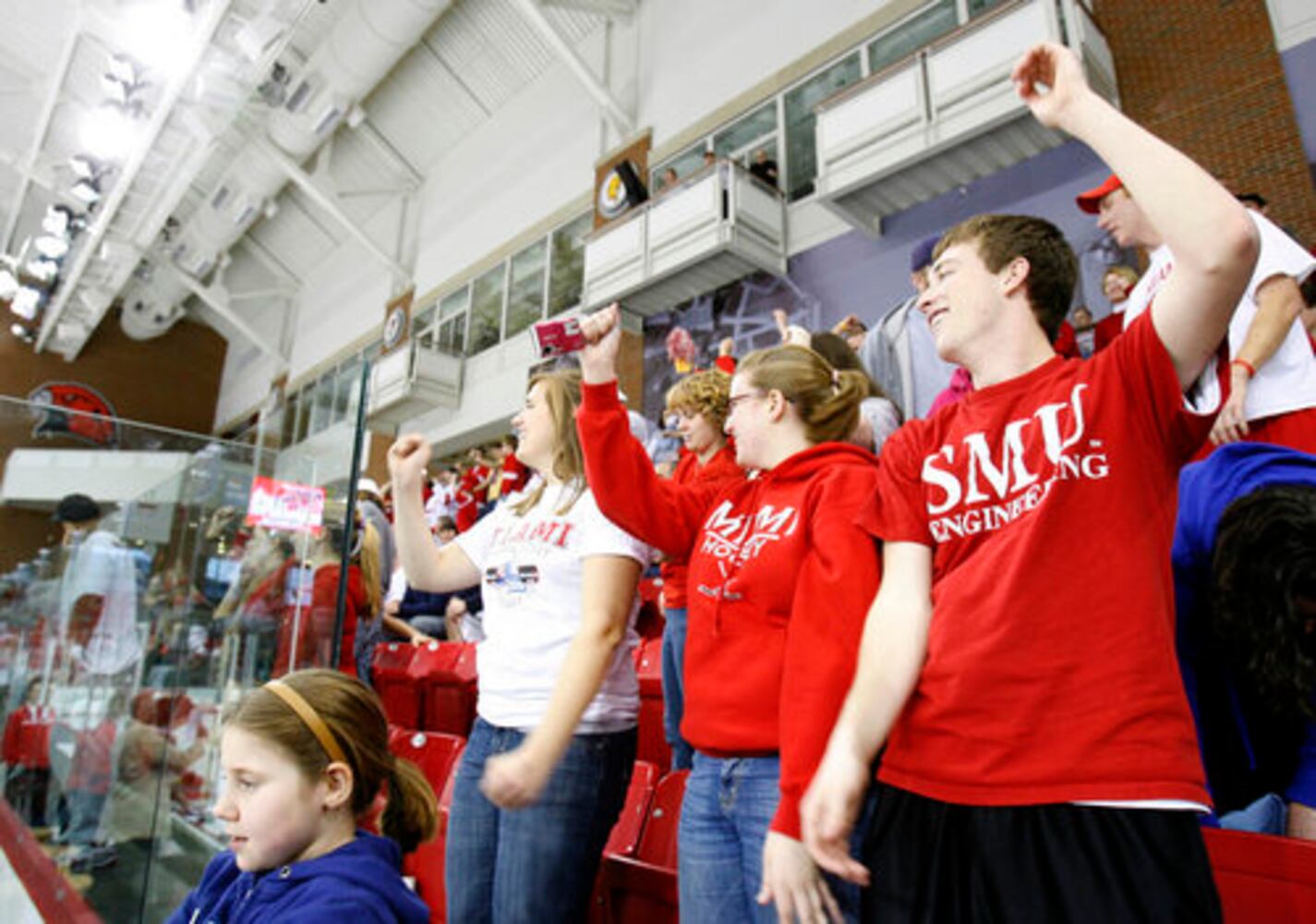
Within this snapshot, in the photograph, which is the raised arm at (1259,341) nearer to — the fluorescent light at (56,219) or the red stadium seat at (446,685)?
the red stadium seat at (446,685)

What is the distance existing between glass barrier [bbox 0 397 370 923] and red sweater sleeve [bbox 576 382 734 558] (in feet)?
6.87

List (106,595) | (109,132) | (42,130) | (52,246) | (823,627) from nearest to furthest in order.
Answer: (823,627) < (106,595) < (109,132) < (42,130) < (52,246)

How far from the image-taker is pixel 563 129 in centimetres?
1066

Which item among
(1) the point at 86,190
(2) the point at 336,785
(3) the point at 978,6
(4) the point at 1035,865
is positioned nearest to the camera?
(4) the point at 1035,865

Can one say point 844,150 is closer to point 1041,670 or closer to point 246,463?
point 246,463

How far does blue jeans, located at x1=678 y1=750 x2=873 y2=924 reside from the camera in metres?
1.08

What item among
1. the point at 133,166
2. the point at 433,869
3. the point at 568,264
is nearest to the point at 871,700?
the point at 433,869

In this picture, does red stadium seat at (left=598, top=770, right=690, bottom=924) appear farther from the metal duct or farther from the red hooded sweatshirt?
the metal duct

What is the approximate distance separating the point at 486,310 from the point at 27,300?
945 centimetres

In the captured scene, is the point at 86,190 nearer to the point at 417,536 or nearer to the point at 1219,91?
the point at 417,536

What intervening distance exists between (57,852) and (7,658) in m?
0.95

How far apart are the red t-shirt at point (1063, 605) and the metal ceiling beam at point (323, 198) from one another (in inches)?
502

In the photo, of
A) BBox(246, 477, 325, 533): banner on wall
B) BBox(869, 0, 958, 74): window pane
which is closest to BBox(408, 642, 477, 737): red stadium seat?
BBox(246, 477, 325, 533): banner on wall

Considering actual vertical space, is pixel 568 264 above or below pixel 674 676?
above
